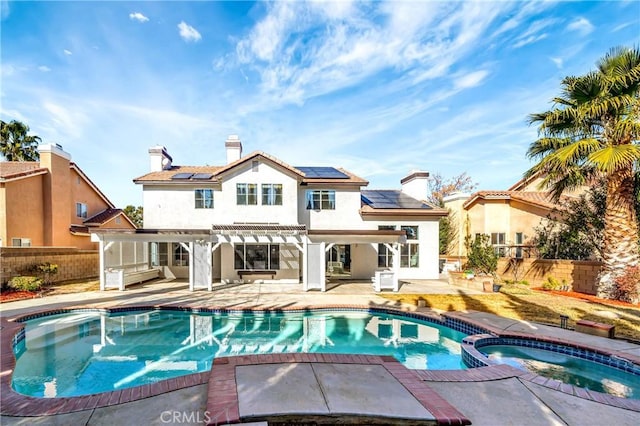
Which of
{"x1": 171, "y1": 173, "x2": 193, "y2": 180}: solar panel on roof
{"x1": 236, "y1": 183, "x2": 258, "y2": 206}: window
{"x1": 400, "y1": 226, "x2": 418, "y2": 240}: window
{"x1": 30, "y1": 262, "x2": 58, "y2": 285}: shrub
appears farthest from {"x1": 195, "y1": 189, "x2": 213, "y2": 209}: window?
{"x1": 400, "y1": 226, "x2": 418, "y2": 240}: window

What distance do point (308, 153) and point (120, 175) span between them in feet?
58.1

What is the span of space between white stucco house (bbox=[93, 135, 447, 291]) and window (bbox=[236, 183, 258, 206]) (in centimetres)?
6

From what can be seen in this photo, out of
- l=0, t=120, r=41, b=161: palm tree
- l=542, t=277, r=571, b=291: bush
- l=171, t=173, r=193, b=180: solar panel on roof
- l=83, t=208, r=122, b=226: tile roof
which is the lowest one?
l=542, t=277, r=571, b=291: bush

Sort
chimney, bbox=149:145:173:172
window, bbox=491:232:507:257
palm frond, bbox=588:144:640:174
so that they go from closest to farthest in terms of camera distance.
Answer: palm frond, bbox=588:144:640:174, chimney, bbox=149:145:173:172, window, bbox=491:232:507:257

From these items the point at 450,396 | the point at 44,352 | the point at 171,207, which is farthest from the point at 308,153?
the point at 450,396

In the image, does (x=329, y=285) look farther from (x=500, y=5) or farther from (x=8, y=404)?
(x=500, y=5)

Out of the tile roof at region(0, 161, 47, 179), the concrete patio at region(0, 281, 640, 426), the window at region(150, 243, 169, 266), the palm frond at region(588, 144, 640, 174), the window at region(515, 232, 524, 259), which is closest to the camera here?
the concrete patio at region(0, 281, 640, 426)

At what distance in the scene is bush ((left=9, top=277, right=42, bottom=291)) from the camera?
44.7 feet

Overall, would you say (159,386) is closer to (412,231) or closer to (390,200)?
(412,231)

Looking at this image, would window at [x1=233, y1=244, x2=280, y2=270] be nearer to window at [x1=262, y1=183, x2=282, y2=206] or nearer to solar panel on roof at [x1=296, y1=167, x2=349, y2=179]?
window at [x1=262, y1=183, x2=282, y2=206]

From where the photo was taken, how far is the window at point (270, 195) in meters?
18.0

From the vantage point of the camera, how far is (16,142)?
3067 centimetres

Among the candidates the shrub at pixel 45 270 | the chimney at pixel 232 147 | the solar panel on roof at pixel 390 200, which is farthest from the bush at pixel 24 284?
the solar panel on roof at pixel 390 200

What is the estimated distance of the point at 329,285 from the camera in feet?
56.4
